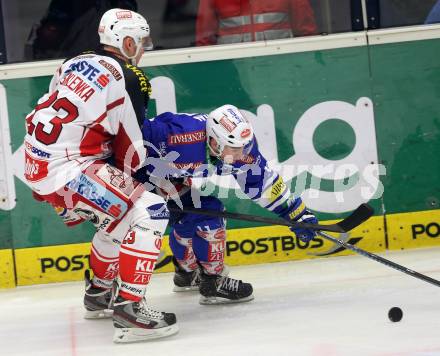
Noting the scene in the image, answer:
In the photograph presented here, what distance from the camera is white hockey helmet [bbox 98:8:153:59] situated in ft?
14.4

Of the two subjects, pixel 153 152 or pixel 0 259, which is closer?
pixel 153 152

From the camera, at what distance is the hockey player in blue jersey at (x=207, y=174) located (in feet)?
14.9

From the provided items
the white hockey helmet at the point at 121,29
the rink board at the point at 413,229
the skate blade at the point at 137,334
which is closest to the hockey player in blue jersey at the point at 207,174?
the white hockey helmet at the point at 121,29

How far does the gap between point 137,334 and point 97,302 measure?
630 mm

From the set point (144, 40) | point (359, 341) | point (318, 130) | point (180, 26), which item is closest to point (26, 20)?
point (180, 26)

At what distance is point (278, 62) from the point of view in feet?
18.5

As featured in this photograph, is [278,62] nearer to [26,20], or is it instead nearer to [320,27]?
[320,27]

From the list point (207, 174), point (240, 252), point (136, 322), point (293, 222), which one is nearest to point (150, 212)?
point (136, 322)

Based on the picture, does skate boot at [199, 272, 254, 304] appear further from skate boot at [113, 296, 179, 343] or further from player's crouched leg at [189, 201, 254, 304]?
skate boot at [113, 296, 179, 343]

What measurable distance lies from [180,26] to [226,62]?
12.5 inches

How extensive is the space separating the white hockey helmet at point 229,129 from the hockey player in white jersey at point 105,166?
357mm

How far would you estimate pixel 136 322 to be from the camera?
4.20 metres

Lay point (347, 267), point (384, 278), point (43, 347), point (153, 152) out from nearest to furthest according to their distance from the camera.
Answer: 1. point (43, 347)
2. point (153, 152)
3. point (384, 278)
4. point (347, 267)

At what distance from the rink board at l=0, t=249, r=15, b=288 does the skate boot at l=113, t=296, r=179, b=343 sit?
1.50 metres
